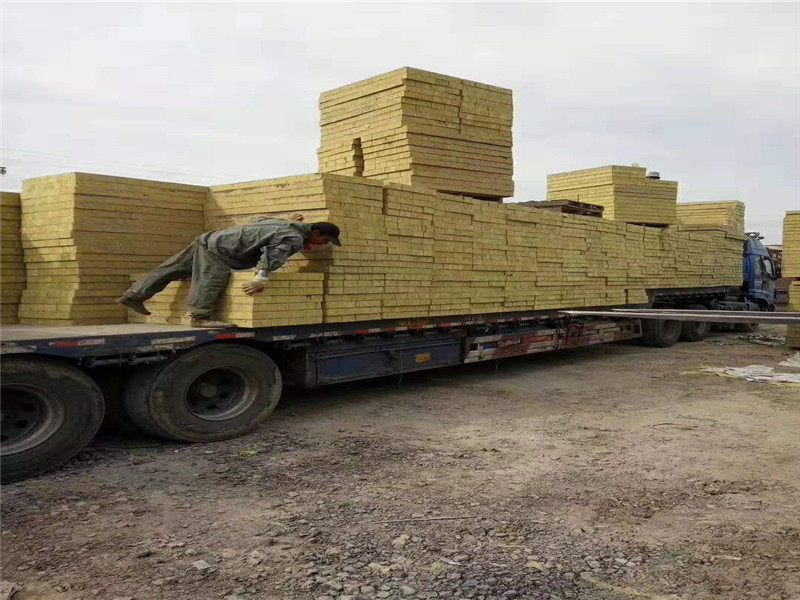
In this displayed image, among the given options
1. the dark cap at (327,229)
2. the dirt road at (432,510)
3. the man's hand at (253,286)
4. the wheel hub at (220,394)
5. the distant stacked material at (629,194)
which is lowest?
the dirt road at (432,510)

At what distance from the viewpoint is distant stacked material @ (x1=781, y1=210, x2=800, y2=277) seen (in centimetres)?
1563

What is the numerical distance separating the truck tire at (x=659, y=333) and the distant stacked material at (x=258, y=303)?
30.9 ft

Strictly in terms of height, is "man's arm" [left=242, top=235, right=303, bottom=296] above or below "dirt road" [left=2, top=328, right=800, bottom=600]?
above

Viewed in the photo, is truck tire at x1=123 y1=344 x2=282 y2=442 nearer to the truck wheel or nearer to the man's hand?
the man's hand

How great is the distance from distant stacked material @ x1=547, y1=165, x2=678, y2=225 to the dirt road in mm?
7424

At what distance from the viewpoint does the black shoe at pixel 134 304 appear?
714 cm

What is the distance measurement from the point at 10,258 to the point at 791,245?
16.3m

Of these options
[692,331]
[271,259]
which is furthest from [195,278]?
[692,331]

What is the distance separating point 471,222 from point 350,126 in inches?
93.3

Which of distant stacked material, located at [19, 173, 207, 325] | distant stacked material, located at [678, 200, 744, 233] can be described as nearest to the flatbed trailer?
distant stacked material, located at [19, 173, 207, 325]

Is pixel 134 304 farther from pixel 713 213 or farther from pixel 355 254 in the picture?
pixel 713 213

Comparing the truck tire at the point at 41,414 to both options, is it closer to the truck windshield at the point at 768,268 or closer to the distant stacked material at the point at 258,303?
the distant stacked material at the point at 258,303

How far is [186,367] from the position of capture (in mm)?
6211

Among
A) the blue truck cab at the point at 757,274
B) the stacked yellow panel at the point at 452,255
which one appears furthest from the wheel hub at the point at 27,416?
the blue truck cab at the point at 757,274
